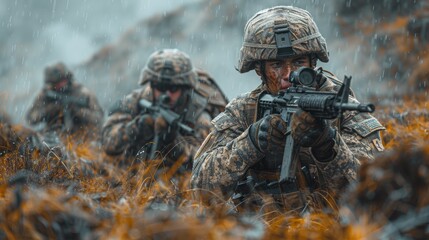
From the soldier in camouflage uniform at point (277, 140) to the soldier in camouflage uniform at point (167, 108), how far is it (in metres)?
3.05

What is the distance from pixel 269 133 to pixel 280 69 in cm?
56

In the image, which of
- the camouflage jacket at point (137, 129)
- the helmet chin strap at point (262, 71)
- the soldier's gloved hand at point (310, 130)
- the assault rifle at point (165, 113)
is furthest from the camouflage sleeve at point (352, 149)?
the assault rifle at point (165, 113)

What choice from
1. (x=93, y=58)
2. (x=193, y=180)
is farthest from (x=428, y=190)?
(x=93, y=58)

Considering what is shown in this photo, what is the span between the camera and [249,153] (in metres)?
4.14

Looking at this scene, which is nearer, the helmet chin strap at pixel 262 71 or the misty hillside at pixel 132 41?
the helmet chin strap at pixel 262 71

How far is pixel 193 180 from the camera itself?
14.7ft

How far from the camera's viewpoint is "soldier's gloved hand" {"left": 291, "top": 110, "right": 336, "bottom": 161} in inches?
141

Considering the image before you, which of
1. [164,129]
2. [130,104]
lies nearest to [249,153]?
[164,129]

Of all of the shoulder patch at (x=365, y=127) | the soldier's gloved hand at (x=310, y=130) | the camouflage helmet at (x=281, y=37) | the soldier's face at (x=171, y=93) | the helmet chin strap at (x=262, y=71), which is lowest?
the soldier's face at (x=171, y=93)

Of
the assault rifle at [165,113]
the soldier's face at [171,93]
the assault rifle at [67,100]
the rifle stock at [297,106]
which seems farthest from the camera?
the assault rifle at [67,100]

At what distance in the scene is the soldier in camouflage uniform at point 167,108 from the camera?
25.5ft

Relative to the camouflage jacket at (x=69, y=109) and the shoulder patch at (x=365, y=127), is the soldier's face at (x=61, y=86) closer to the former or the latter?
the camouflage jacket at (x=69, y=109)

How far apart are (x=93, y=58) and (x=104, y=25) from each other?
4.55 meters

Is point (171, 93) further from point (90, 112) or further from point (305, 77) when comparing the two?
point (305, 77)
